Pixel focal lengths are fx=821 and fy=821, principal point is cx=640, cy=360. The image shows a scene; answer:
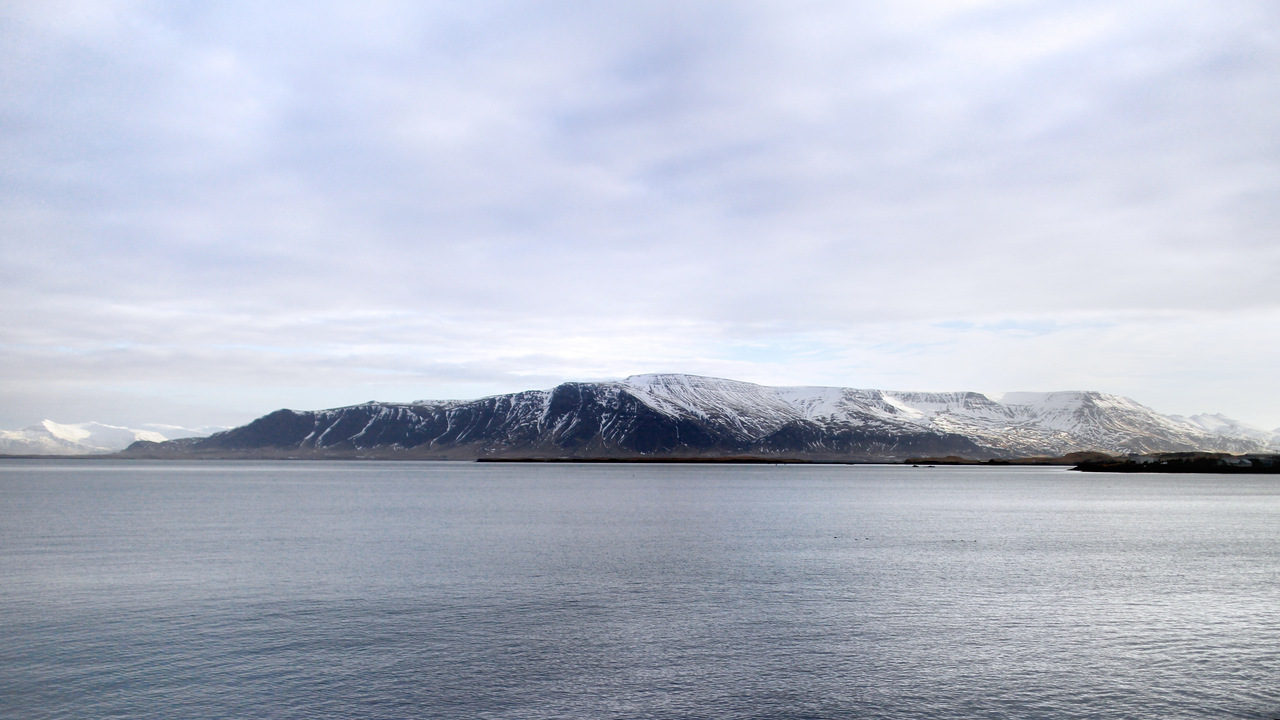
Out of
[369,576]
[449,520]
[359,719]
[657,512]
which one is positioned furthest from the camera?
[657,512]

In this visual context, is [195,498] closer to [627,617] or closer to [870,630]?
[627,617]

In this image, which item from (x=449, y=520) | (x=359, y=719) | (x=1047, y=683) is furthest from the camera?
(x=449, y=520)

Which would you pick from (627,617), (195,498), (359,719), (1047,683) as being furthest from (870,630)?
(195,498)

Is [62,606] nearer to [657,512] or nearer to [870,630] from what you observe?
[870,630]

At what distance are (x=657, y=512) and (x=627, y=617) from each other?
5011 cm

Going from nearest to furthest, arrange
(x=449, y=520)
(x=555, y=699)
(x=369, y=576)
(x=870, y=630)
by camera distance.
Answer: (x=555, y=699)
(x=870, y=630)
(x=369, y=576)
(x=449, y=520)

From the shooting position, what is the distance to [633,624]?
27000 mm

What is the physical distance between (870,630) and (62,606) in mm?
28141

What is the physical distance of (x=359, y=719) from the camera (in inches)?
714

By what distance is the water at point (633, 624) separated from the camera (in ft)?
64.1

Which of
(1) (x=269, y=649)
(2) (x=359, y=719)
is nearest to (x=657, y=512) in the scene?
(1) (x=269, y=649)

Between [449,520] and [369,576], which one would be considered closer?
[369,576]

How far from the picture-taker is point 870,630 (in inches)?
1036

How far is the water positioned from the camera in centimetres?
1953
